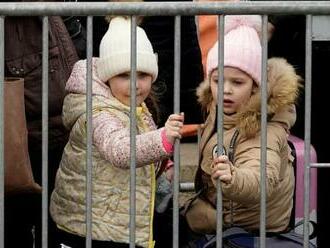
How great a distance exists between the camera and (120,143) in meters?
4.20

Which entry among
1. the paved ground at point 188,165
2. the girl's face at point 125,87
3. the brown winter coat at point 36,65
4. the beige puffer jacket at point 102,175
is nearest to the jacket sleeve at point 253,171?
the beige puffer jacket at point 102,175

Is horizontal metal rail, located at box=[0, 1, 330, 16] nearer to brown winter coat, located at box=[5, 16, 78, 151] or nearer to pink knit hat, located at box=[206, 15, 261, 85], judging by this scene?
pink knit hat, located at box=[206, 15, 261, 85]

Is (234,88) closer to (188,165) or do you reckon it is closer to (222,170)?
(222,170)

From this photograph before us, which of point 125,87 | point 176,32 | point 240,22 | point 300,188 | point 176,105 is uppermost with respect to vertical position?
point 240,22

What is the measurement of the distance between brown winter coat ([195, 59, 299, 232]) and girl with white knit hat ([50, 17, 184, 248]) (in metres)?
0.23

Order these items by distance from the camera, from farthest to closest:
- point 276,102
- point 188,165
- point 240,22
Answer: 1. point 188,165
2. point 240,22
3. point 276,102

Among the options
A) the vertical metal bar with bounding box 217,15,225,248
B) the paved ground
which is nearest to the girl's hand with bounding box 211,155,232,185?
the vertical metal bar with bounding box 217,15,225,248

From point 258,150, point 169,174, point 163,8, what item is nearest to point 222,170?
point 258,150

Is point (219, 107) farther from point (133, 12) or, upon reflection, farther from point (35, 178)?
point (35, 178)

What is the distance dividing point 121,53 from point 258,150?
681 millimetres

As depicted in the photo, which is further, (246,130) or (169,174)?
(169,174)

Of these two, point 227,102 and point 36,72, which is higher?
point 36,72

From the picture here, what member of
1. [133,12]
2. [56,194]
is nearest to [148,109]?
[56,194]

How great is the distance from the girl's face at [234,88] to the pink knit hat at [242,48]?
0.02 metres
